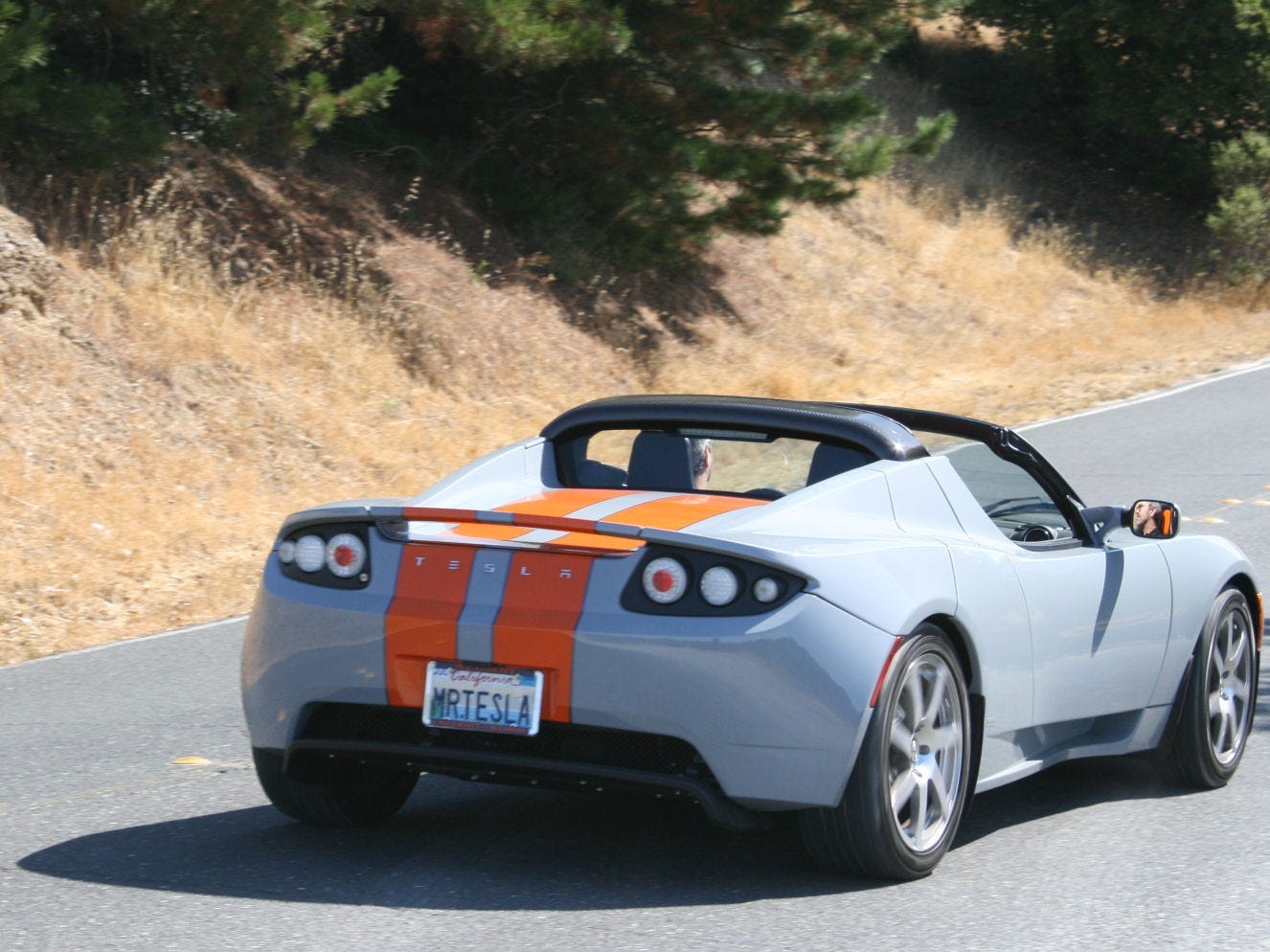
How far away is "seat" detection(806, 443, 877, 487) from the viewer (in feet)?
17.6

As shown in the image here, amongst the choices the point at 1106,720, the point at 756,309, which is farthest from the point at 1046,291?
the point at 1106,720

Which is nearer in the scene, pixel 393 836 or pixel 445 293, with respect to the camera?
pixel 393 836

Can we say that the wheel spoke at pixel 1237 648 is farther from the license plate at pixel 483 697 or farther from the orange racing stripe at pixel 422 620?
the orange racing stripe at pixel 422 620

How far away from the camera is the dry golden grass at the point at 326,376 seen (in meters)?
11.2

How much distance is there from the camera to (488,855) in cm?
513

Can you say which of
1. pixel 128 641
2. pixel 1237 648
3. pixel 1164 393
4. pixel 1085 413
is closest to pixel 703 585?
pixel 1237 648

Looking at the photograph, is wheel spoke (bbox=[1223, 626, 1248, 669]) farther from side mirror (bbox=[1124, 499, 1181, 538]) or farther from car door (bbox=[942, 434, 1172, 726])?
side mirror (bbox=[1124, 499, 1181, 538])

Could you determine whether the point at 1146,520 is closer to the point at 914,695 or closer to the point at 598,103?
the point at 914,695

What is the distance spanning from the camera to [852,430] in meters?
5.36

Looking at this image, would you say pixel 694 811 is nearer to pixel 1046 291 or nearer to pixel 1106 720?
pixel 1106 720

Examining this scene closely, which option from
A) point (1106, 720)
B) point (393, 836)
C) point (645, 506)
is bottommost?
point (393, 836)

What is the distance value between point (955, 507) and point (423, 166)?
15.3 m

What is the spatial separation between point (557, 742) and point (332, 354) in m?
11.6

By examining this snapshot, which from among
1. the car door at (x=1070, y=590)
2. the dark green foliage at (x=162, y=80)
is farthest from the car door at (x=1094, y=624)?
the dark green foliage at (x=162, y=80)
